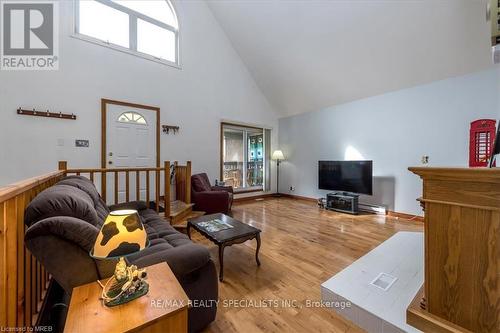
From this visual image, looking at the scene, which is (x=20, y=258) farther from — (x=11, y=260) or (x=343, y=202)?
(x=343, y=202)

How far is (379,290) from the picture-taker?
1.29m

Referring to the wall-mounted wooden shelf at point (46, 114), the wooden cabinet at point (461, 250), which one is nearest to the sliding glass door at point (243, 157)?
the wall-mounted wooden shelf at point (46, 114)

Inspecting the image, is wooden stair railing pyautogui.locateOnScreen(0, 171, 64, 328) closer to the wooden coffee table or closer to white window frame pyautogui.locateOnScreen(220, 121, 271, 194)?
the wooden coffee table

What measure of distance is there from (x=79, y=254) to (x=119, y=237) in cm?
34

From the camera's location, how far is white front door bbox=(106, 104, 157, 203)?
371 centimetres

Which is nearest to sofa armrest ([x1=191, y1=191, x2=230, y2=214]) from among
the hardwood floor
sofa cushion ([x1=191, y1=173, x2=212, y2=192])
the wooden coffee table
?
sofa cushion ([x1=191, y1=173, x2=212, y2=192])

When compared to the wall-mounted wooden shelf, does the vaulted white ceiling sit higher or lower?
higher

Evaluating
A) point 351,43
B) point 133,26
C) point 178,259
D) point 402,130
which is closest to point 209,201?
point 178,259

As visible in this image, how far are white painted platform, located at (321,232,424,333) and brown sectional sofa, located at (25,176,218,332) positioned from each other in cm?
80

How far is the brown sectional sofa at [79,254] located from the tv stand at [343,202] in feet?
12.1

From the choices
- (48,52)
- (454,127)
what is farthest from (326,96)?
Result: (48,52)

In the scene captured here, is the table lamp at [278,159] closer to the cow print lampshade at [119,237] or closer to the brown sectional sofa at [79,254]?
the brown sectional sofa at [79,254]

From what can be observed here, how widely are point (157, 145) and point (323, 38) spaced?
147 inches

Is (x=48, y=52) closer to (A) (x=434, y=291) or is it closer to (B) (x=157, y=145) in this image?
(B) (x=157, y=145)
